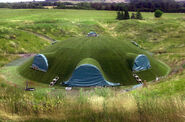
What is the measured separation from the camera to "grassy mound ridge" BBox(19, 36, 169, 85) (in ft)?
78.2

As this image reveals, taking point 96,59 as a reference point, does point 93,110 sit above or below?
above

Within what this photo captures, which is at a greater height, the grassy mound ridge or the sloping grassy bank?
the sloping grassy bank

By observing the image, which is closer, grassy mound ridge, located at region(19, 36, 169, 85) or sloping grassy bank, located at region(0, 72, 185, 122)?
sloping grassy bank, located at region(0, 72, 185, 122)

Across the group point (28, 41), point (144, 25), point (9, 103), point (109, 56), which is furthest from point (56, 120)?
point (144, 25)

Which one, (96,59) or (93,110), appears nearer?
(93,110)

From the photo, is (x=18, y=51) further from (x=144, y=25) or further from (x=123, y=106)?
(x=144, y=25)

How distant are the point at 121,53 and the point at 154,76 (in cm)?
533

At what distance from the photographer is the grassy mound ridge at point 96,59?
23.8 m

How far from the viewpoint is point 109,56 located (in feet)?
84.0

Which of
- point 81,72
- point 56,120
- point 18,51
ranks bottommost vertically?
point 18,51

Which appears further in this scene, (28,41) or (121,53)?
(28,41)

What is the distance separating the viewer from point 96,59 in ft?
81.4

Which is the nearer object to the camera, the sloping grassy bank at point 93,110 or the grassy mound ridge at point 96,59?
the sloping grassy bank at point 93,110

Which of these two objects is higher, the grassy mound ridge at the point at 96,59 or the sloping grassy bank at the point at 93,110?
the sloping grassy bank at the point at 93,110
